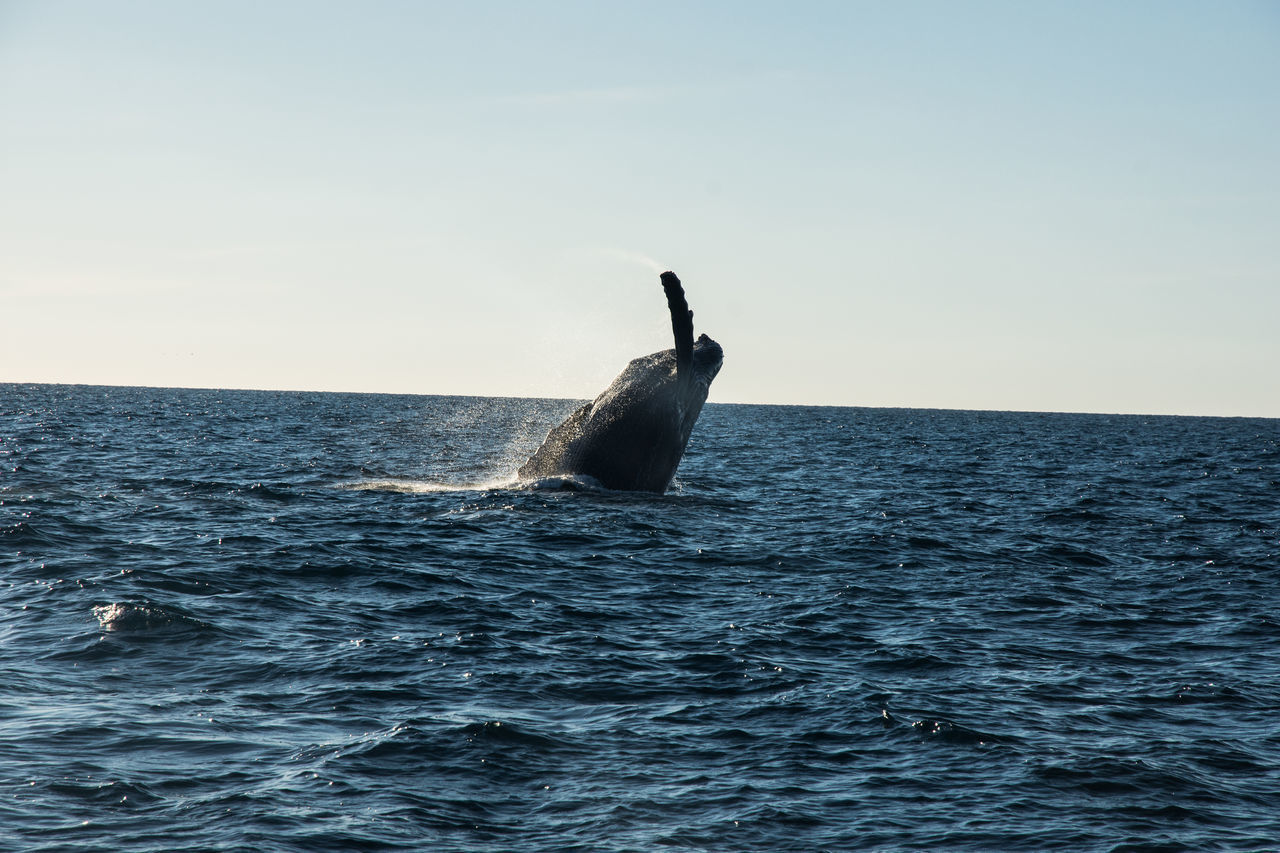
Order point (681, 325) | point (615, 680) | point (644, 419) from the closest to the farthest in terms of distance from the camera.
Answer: point (615, 680) → point (681, 325) → point (644, 419)

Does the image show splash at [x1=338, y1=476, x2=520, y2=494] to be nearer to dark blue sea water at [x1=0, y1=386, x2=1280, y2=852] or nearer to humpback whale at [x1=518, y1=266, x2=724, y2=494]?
dark blue sea water at [x1=0, y1=386, x2=1280, y2=852]

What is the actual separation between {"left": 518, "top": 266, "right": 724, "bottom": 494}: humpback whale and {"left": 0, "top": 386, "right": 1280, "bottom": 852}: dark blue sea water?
35.7 inches

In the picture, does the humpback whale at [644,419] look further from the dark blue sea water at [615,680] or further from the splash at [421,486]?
the splash at [421,486]

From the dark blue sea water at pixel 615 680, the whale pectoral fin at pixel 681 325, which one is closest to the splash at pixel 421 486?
the dark blue sea water at pixel 615 680

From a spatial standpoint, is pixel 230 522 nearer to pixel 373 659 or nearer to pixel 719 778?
pixel 373 659

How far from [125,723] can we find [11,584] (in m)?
6.45

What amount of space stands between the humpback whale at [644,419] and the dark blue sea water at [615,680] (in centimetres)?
91

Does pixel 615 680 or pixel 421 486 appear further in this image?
pixel 421 486

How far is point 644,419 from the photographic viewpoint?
21.9 metres

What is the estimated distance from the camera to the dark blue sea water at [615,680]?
778 cm

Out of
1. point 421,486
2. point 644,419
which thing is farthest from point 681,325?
point 421,486

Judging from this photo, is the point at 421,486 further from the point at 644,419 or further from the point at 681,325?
the point at 681,325

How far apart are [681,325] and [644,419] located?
7.78 ft

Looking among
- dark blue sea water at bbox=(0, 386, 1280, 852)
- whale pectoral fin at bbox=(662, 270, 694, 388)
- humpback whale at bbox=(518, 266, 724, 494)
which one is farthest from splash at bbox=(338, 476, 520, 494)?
whale pectoral fin at bbox=(662, 270, 694, 388)
